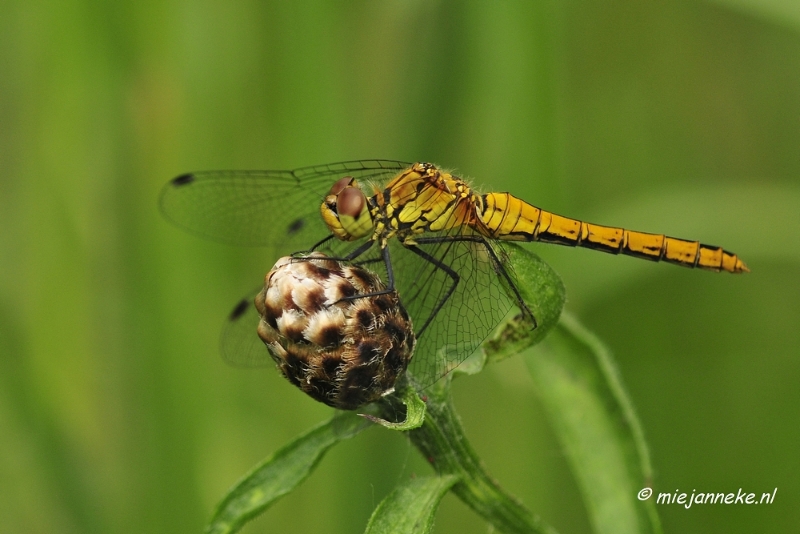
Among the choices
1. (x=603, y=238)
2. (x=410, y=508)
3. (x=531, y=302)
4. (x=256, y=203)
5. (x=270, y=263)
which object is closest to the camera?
(x=410, y=508)

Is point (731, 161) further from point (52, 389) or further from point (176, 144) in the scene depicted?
point (52, 389)

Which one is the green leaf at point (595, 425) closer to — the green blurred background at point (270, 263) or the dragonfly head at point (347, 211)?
the dragonfly head at point (347, 211)

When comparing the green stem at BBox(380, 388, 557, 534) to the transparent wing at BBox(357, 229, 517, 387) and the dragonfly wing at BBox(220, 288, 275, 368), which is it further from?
the dragonfly wing at BBox(220, 288, 275, 368)

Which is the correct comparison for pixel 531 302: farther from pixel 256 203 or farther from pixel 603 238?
pixel 256 203

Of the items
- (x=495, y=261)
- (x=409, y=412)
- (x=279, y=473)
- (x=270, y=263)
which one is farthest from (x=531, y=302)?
(x=270, y=263)

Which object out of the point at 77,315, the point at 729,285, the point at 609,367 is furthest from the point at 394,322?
the point at 729,285

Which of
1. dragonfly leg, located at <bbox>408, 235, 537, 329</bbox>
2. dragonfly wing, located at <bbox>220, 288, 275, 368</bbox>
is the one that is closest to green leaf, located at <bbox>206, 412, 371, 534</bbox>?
dragonfly leg, located at <bbox>408, 235, 537, 329</bbox>
